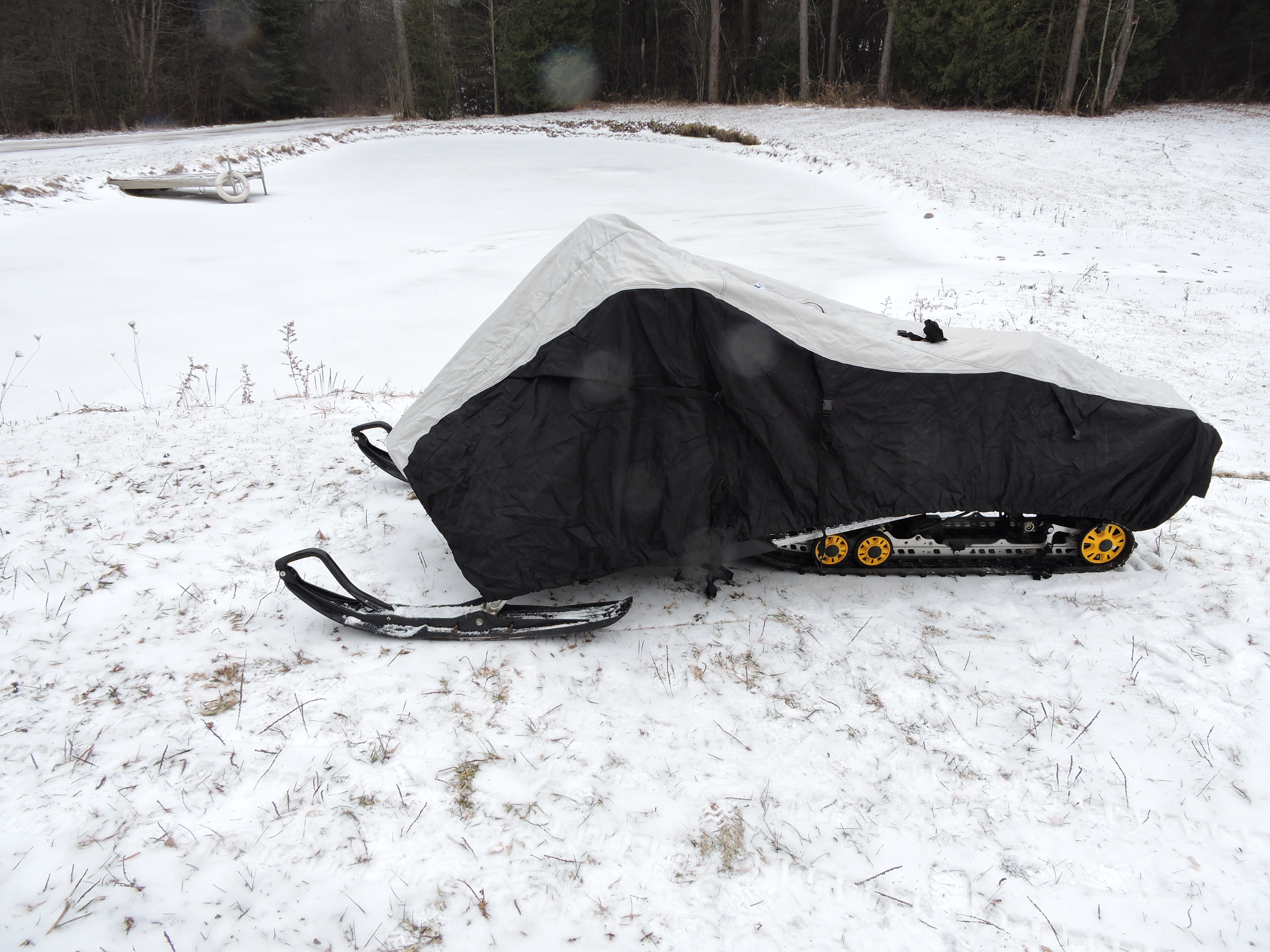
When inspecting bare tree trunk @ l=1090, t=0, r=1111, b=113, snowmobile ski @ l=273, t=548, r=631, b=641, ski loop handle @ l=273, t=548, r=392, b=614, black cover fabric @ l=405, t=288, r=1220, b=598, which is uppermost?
bare tree trunk @ l=1090, t=0, r=1111, b=113

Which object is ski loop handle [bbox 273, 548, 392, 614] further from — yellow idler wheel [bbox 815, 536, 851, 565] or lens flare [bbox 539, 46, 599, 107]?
lens flare [bbox 539, 46, 599, 107]

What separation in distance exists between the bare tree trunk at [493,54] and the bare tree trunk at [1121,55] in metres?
26.0

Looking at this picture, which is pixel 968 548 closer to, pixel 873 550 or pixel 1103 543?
pixel 873 550

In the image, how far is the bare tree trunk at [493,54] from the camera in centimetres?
3462

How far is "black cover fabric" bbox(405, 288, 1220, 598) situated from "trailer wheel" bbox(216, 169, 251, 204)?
49.6 feet

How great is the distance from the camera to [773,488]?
374 centimetres

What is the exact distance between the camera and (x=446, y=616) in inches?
143

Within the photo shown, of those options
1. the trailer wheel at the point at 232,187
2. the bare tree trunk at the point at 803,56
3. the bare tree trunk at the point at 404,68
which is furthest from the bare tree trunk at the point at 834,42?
the trailer wheel at the point at 232,187

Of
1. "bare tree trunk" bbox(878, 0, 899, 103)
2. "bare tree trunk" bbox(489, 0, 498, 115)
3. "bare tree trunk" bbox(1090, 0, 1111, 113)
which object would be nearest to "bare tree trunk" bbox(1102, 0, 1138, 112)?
"bare tree trunk" bbox(1090, 0, 1111, 113)

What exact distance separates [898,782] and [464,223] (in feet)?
45.9

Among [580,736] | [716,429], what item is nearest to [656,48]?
[716,429]

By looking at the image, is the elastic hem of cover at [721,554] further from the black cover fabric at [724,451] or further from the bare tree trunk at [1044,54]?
the bare tree trunk at [1044,54]

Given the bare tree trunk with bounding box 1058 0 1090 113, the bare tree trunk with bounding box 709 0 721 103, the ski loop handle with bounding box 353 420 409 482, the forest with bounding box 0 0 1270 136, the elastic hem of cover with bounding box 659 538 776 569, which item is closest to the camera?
the elastic hem of cover with bounding box 659 538 776 569

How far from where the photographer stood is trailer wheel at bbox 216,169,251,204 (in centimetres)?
1525
